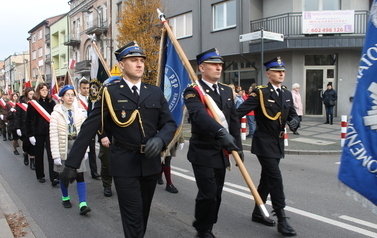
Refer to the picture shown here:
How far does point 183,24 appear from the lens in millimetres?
23359

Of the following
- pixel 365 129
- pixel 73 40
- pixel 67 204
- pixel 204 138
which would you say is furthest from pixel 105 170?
pixel 73 40

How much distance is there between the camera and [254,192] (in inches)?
122

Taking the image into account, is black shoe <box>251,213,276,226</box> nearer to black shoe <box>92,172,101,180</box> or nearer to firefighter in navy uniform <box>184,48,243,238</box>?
firefighter in navy uniform <box>184,48,243,238</box>

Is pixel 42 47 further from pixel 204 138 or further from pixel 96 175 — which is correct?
pixel 204 138

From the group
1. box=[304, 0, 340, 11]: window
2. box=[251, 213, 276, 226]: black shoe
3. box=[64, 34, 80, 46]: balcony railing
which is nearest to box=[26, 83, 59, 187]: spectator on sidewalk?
box=[251, 213, 276, 226]: black shoe

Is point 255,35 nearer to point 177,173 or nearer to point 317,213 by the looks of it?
point 177,173

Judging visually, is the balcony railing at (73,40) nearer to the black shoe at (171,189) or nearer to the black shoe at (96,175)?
the black shoe at (96,175)

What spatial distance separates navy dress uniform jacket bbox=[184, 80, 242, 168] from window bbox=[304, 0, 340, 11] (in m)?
16.0

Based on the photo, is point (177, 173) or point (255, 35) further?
point (255, 35)

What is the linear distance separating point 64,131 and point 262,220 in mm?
3277

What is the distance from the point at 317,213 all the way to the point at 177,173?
335 centimetres

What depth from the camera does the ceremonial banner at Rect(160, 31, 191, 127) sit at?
5.02m

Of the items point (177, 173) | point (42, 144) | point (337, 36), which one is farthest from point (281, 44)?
point (42, 144)

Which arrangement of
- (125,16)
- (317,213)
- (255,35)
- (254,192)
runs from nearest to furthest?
(254,192) < (317,213) < (255,35) < (125,16)
